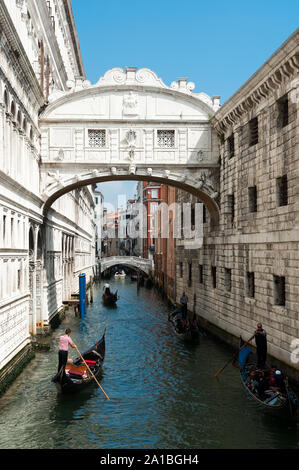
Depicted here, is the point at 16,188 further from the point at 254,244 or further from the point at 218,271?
the point at 218,271

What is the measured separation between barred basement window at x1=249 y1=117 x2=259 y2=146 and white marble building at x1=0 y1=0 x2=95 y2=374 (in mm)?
5943

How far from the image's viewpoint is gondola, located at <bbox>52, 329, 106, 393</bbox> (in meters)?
10.8

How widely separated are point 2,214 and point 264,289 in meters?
6.47

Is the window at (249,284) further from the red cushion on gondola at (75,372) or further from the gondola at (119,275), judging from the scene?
the gondola at (119,275)

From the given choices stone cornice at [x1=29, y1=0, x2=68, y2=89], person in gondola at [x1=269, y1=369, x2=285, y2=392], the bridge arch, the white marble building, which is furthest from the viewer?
the bridge arch

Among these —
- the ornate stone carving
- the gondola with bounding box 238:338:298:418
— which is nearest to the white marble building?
the ornate stone carving

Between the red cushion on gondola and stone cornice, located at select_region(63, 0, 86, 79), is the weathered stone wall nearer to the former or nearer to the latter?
the red cushion on gondola

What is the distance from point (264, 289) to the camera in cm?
1313

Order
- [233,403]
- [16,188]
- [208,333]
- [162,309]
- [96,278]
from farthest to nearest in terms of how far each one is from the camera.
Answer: [96,278], [162,309], [208,333], [16,188], [233,403]

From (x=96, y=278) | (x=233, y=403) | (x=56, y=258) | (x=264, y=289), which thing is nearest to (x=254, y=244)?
(x=264, y=289)

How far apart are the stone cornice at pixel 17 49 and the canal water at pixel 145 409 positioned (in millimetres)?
7313

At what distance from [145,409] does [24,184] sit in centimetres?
680

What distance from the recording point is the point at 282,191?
12.4 m

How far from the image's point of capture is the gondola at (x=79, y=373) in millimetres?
10828
